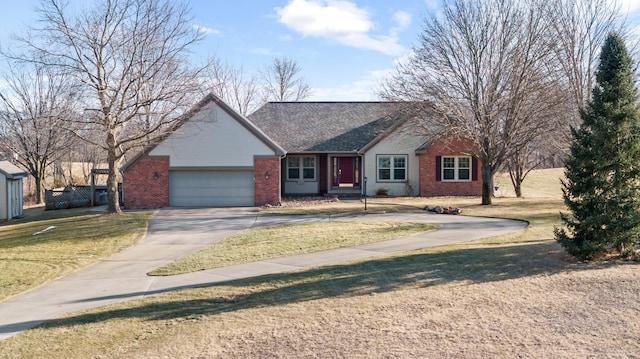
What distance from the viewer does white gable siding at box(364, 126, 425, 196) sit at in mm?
29297

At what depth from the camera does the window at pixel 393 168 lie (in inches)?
1160

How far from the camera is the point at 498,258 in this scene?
10797 mm

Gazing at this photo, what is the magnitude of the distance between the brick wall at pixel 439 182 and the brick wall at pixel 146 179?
14.4 metres

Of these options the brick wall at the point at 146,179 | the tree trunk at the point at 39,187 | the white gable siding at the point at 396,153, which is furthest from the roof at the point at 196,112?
the tree trunk at the point at 39,187

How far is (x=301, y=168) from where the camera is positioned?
31.0 meters

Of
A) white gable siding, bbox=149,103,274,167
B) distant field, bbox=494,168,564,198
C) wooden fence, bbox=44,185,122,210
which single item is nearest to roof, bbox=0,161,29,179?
wooden fence, bbox=44,185,122,210

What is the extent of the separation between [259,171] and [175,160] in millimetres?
4204

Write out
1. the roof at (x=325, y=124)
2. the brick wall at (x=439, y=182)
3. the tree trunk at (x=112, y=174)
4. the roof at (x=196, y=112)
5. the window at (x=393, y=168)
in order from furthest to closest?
the roof at (x=325, y=124) → the window at (x=393, y=168) → the brick wall at (x=439, y=182) → the roof at (x=196, y=112) → the tree trunk at (x=112, y=174)

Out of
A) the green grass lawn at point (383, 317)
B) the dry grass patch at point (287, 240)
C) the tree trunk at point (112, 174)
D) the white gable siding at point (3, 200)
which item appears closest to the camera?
the green grass lawn at point (383, 317)

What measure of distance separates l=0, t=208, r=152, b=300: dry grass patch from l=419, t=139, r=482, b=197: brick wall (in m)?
15.4

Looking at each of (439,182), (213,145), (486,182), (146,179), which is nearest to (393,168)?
(439,182)

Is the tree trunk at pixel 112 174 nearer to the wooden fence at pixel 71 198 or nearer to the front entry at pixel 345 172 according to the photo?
the wooden fence at pixel 71 198

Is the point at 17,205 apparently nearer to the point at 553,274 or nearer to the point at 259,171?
the point at 259,171

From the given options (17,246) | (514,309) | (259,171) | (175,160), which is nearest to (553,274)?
(514,309)
